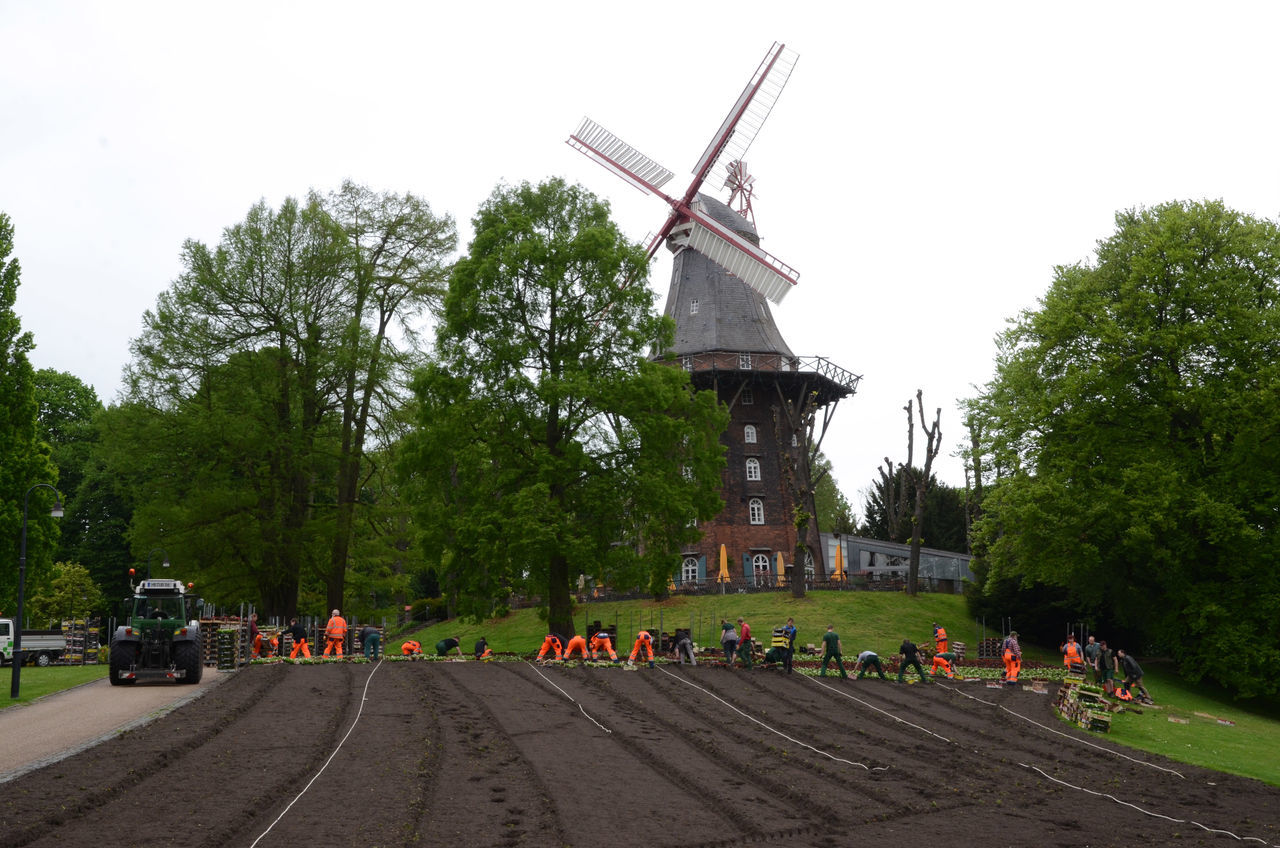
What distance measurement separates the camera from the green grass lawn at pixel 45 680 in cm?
2506

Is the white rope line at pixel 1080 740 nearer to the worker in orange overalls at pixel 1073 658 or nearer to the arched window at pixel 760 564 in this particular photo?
the worker in orange overalls at pixel 1073 658

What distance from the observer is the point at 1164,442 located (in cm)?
3769

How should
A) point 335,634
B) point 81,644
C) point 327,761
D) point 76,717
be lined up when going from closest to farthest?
point 327,761 < point 76,717 < point 335,634 < point 81,644

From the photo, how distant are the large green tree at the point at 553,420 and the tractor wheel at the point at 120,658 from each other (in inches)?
397

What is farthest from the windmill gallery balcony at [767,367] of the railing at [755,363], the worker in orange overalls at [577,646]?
the worker in orange overalls at [577,646]

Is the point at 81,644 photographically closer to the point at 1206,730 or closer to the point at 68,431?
the point at 68,431

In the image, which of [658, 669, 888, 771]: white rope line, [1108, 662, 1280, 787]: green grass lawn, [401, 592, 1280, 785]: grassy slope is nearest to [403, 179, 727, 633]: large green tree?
[658, 669, 888, 771]: white rope line

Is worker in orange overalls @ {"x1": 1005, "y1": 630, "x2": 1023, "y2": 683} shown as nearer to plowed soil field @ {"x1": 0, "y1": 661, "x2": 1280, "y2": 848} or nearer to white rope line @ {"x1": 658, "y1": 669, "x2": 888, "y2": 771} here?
plowed soil field @ {"x1": 0, "y1": 661, "x2": 1280, "y2": 848}

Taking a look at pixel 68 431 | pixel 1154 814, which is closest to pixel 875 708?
pixel 1154 814

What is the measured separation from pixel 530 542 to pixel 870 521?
45.6 m

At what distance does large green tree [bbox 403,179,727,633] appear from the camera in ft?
111

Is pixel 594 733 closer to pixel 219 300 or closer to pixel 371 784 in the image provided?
pixel 371 784

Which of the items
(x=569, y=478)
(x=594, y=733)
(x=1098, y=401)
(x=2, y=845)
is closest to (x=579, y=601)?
(x=569, y=478)

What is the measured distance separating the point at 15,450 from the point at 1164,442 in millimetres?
39538
